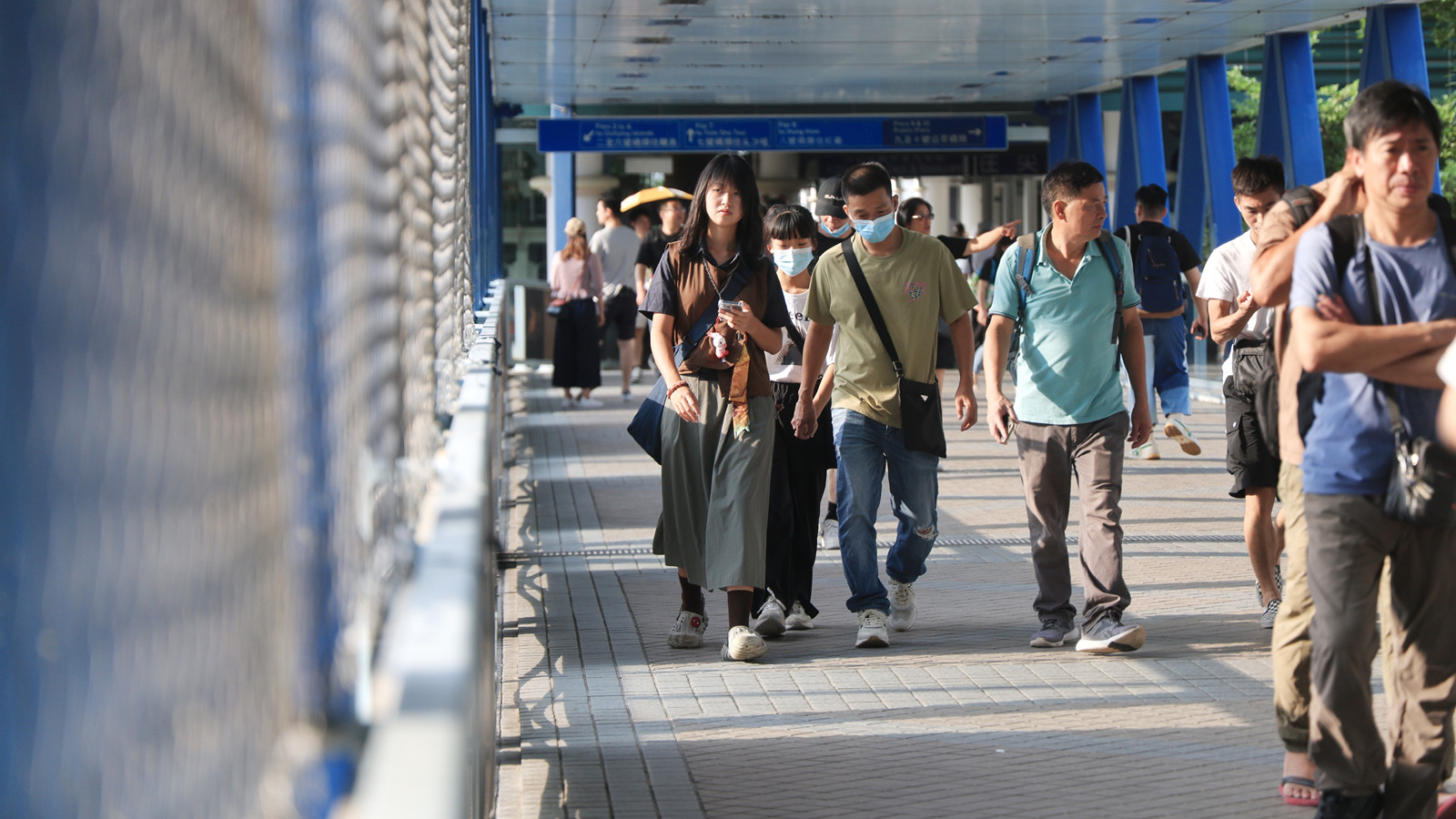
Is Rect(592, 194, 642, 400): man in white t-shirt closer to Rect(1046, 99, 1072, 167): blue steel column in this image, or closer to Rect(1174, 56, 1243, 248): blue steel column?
Rect(1174, 56, 1243, 248): blue steel column

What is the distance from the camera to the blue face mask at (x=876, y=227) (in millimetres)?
6223

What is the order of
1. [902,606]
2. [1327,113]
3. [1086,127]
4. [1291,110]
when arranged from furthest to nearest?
[1327,113]
[1086,127]
[1291,110]
[902,606]

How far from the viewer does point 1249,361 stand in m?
6.10

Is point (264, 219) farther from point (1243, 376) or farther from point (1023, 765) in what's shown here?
point (1243, 376)

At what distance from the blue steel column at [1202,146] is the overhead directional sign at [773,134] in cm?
421

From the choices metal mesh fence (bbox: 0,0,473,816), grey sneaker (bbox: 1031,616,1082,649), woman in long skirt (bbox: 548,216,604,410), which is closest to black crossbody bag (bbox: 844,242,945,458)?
grey sneaker (bbox: 1031,616,1082,649)

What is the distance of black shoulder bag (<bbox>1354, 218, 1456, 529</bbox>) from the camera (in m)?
3.44

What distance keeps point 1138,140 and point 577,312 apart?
872cm

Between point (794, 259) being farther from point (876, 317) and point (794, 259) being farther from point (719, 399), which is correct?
point (719, 399)

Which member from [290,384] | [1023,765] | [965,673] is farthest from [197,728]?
[965,673]

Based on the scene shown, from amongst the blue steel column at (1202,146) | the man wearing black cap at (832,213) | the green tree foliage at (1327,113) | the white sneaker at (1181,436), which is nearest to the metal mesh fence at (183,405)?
the man wearing black cap at (832,213)

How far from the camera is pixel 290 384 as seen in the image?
53.2 inches

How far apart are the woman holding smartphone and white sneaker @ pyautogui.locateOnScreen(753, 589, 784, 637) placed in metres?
0.33

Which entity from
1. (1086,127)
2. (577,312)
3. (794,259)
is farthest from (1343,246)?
(1086,127)
